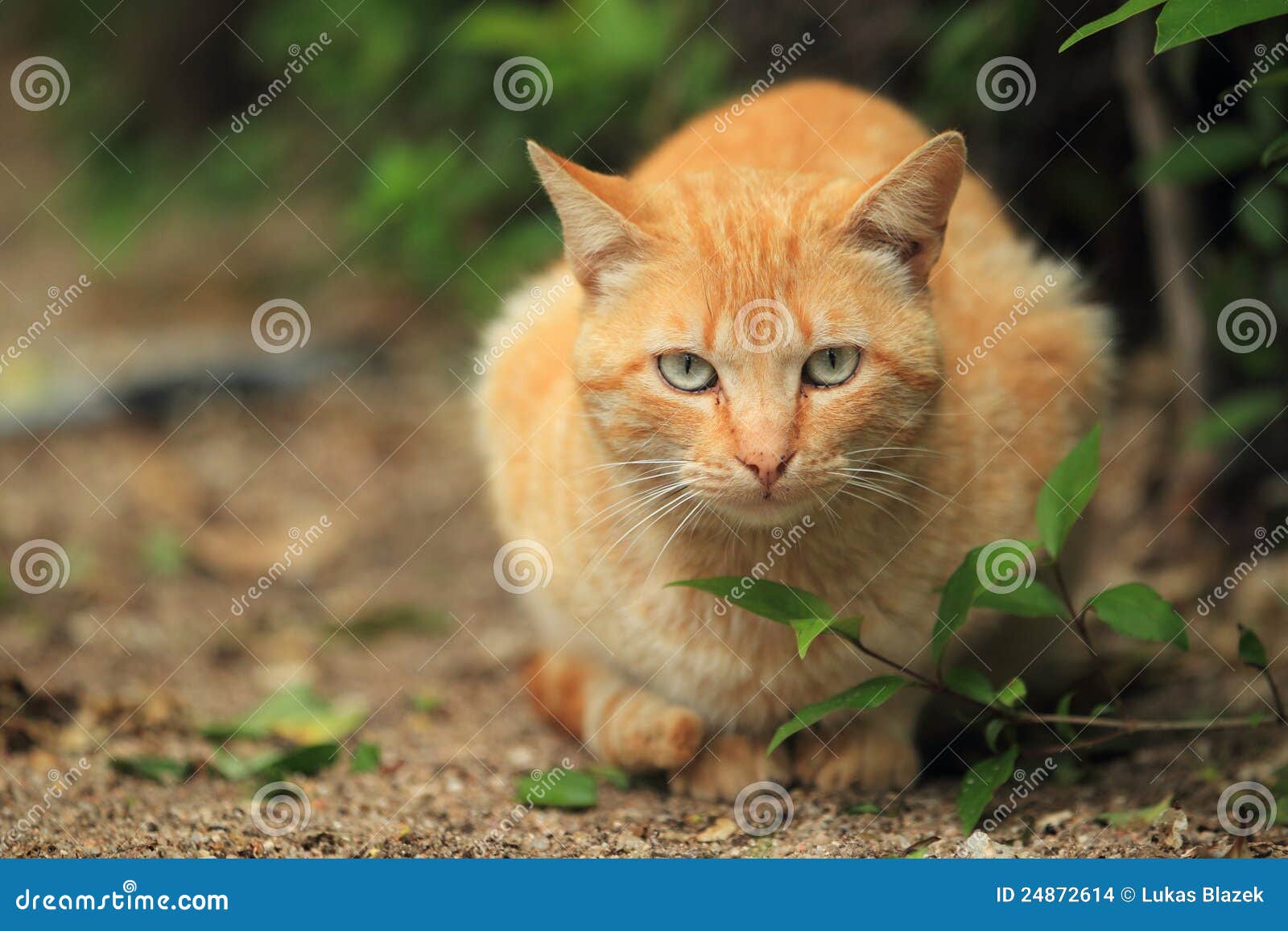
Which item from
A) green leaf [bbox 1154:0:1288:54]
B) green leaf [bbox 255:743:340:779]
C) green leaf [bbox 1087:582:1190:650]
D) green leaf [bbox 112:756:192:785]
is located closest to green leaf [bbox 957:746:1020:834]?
green leaf [bbox 1087:582:1190:650]

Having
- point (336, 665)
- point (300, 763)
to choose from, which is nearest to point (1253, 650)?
point (300, 763)

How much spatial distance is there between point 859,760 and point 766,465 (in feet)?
2.69

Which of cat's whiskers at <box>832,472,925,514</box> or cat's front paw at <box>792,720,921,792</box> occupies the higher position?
cat's whiskers at <box>832,472,925,514</box>

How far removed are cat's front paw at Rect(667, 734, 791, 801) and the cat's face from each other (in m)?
0.57

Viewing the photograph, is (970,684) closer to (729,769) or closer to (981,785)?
(981,785)

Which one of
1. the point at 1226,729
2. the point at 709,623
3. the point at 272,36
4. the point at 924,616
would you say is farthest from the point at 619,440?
the point at 272,36

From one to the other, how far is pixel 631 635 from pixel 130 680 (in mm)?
1589

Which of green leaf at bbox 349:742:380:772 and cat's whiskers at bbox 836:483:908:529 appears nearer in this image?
cat's whiskers at bbox 836:483:908:529

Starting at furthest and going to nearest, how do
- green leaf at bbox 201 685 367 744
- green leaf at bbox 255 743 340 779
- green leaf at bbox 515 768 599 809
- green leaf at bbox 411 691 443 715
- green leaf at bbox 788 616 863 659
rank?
green leaf at bbox 411 691 443 715 < green leaf at bbox 201 685 367 744 < green leaf at bbox 255 743 340 779 < green leaf at bbox 515 768 599 809 < green leaf at bbox 788 616 863 659

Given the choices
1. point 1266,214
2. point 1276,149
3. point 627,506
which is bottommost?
point 627,506

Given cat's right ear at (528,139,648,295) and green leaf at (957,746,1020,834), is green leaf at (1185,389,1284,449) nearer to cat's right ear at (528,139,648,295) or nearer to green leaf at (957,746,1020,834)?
green leaf at (957,746,1020,834)

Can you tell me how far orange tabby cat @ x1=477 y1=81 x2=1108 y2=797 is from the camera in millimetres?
2186

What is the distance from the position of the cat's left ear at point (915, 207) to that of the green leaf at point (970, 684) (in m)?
0.73

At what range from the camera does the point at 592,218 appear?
2291 millimetres
